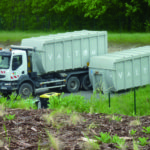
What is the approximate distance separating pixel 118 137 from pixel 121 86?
44.1ft

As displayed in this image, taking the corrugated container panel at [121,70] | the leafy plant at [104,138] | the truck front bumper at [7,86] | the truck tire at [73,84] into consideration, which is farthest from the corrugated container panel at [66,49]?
the leafy plant at [104,138]

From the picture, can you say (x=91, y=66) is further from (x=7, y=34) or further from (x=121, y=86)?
(x=7, y=34)

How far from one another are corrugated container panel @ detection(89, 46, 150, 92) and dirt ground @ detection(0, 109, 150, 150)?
10.8 meters

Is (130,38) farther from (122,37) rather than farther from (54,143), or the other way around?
(54,143)

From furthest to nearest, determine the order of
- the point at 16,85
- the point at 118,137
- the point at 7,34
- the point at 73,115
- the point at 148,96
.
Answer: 1. the point at 7,34
2. the point at 16,85
3. the point at 148,96
4. the point at 73,115
5. the point at 118,137

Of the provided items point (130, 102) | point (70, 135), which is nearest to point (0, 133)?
point (70, 135)

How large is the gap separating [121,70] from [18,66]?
18.3ft

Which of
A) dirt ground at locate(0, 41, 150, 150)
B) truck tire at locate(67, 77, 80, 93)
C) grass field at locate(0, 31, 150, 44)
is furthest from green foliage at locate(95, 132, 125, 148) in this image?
grass field at locate(0, 31, 150, 44)

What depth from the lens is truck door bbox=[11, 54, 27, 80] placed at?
1847 cm

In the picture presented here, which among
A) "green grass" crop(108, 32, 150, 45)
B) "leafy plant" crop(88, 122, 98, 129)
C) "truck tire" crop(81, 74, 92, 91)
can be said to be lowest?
"leafy plant" crop(88, 122, 98, 129)

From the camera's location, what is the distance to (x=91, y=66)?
67.9 feet

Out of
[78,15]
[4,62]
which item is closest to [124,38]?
[78,15]

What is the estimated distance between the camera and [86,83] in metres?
21.8

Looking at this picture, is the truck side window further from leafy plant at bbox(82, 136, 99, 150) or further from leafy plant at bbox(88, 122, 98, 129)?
leafy plant at bbox(82, 136, 99, 150)
